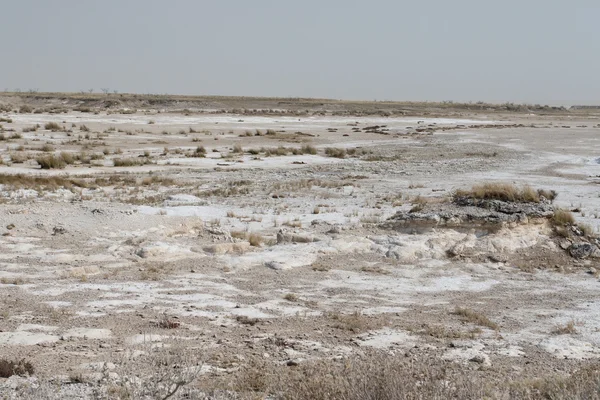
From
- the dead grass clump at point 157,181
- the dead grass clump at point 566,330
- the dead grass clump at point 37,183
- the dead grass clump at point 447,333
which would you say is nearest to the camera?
the dead grass clump at point 447,333

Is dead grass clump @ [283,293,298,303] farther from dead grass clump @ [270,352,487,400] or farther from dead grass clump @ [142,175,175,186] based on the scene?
dead grass clump @ [142,175,175,186]

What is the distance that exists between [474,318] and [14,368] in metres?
5.54

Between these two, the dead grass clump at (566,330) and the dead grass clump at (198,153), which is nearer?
the dead grass clump at (566,330)

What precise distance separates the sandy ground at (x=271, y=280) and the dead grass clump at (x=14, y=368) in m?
0.15

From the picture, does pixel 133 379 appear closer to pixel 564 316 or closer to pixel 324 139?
pixel 564 316

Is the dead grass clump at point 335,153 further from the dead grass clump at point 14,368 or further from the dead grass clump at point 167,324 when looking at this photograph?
the dead grass clump at point 14,368

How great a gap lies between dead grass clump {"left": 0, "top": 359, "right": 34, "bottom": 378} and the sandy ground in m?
0.15

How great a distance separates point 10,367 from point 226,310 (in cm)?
306

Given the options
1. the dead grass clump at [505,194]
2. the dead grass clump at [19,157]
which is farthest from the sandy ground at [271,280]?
the dead grass clump at [19,157]

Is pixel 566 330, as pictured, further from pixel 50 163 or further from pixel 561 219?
pixel 50 163

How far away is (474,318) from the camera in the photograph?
875cm

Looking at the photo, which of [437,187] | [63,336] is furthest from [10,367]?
[437,187]

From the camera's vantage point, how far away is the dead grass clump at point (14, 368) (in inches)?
233

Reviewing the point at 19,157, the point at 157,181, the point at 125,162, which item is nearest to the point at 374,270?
the point at 157,181
